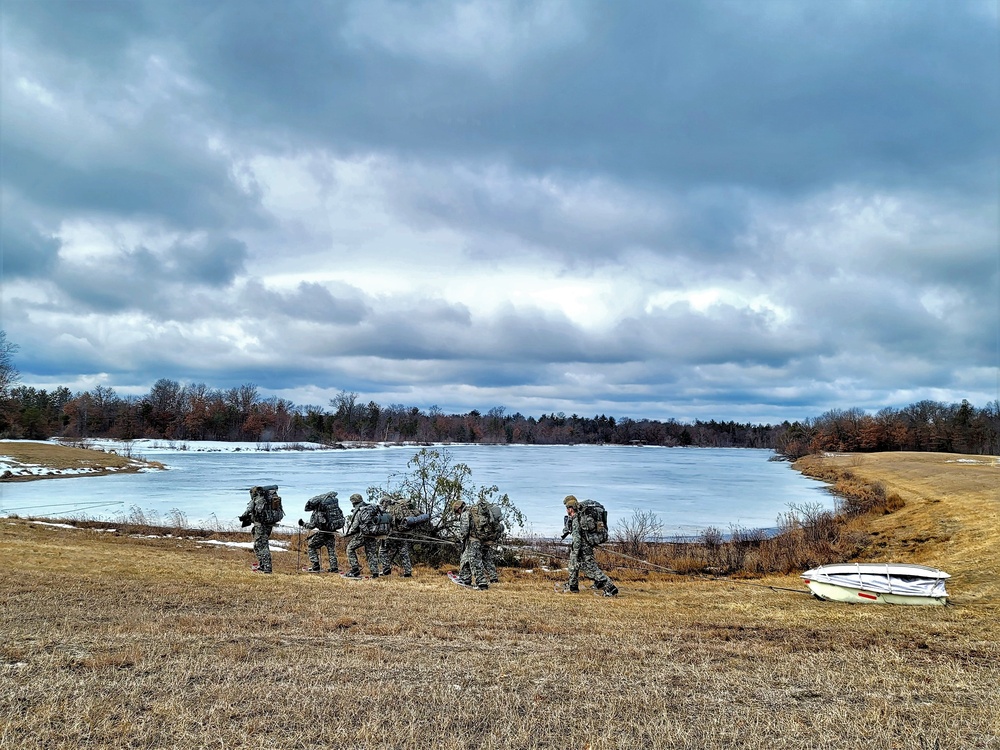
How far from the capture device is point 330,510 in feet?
55.5

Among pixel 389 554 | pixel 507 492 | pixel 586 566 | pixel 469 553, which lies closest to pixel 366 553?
pixel 389 554

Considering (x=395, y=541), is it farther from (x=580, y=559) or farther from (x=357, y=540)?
(x=580, y=559)

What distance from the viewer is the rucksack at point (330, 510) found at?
55.3ft

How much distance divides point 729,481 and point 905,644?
46.9 metres

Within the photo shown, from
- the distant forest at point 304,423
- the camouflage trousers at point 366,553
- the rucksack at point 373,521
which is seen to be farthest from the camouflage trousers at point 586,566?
the distant forest at point 304,423

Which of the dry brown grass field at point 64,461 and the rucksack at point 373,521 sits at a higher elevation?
the rucksack at point 373,521

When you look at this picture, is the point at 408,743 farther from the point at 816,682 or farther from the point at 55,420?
the point at 55,420

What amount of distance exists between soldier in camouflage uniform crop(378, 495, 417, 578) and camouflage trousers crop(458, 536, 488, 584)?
2.41 m

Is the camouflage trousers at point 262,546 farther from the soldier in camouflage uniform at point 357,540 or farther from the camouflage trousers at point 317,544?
the soldier in camouflage uniform at point 357,540

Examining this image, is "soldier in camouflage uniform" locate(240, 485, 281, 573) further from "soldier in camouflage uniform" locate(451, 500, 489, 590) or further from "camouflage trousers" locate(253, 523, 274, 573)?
"soldier in camouflage uniform" locate(451, 500, 489, 590)

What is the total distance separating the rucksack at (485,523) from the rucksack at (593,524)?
2.17 meters

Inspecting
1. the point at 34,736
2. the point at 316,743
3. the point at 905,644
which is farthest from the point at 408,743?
the point at 905,644

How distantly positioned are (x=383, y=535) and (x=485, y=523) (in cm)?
348

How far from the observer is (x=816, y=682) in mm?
6254
